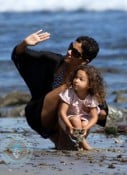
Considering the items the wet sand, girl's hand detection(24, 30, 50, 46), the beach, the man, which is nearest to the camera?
the wet sand

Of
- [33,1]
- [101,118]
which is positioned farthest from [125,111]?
[33,1]

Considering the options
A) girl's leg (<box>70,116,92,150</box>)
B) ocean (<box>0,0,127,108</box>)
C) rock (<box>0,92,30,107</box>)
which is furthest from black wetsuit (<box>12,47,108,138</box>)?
rock (<box>0,92,30,107</box>)

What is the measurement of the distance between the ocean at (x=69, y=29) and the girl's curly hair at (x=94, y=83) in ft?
14.5

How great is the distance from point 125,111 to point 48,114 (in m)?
3.65

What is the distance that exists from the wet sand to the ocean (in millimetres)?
3736

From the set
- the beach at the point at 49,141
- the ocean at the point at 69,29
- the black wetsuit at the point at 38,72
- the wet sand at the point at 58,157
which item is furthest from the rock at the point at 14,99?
the black wetsuit at the point at 38,72

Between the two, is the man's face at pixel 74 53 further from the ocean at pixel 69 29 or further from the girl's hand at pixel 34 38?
the ocean at pixel 69 29

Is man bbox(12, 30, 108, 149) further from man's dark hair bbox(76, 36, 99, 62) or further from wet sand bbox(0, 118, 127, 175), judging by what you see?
wet sand bbox(0, 118, 127, 175)

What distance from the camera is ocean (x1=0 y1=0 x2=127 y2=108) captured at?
44.2ft

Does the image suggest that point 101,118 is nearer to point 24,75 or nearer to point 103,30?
point 24,75

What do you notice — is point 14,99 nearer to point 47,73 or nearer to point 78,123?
point 47,73

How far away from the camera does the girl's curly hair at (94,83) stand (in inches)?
223

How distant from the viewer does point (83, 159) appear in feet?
17.4

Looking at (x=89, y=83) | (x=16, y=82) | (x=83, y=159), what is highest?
(x=89, y=83)
